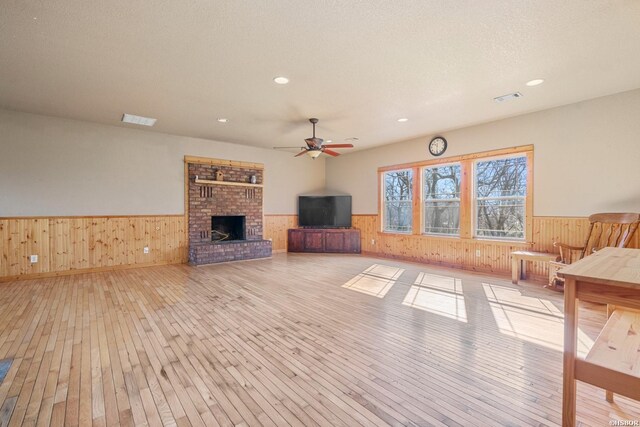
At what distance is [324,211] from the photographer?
8.23 meters

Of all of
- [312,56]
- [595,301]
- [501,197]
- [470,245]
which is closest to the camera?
[595,301]

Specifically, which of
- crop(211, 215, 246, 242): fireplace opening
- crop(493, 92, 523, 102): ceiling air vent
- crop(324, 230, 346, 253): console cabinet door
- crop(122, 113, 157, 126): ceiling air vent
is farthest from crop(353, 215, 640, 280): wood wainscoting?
crop(122, 113, 157, 126): ceiling air vent

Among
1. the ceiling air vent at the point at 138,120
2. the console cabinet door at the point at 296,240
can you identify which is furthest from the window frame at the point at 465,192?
the ceiling air vent at the point at 138,120

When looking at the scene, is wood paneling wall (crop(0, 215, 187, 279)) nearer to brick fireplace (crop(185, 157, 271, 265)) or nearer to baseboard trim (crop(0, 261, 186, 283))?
baseboard trim (crop(0, 261, 186, 283))

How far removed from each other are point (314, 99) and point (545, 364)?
3.93 metres

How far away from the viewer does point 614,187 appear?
13.7ft

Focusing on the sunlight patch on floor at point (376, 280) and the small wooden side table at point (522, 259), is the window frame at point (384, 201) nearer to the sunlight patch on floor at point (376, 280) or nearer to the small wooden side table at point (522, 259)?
the sunlight patch on floor at point (376, 280)

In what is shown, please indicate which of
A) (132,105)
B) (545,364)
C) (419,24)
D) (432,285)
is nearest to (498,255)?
(432,285)

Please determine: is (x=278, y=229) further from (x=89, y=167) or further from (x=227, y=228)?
(x=89, y=167)

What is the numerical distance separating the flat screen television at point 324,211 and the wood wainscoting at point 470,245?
0.35 m

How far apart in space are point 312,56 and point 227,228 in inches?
208

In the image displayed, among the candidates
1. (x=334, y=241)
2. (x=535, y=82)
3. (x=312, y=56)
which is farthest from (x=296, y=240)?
(x=535, y=82)

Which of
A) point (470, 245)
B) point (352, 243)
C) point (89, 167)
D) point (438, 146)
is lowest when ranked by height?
point (352, 243)

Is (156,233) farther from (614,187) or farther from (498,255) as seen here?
(614,187)
